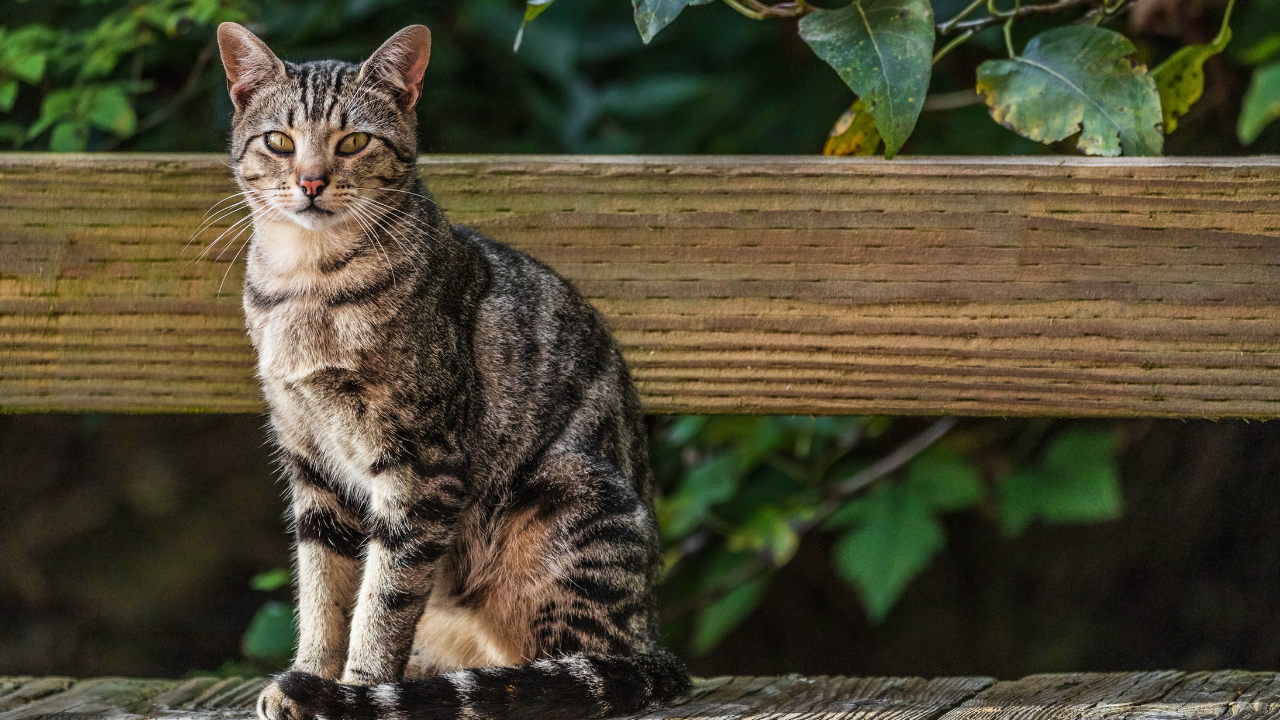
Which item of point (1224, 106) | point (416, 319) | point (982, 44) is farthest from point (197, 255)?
point (1224, 106)

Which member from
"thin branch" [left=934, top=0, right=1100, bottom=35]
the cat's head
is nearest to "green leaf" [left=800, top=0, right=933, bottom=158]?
"thin branch" [left=934, top=0, right=1100, bottom=35]

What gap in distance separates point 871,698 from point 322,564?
107cm

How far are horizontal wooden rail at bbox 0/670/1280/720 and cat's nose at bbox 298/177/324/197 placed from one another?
2.99 feet

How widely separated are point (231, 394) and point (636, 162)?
→ 0.92 metres

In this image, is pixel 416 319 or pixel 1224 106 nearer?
pixel 416 319

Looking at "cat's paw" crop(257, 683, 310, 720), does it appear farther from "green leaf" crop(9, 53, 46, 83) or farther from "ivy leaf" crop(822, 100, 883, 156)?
"green leaf" crop(9, 53, 46, 83)

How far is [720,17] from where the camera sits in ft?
13.3

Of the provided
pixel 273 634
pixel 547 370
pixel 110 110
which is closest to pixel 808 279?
pixel 547 370

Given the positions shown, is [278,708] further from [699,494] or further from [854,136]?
[699,494]

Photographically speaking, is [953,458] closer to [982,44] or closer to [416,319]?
[982,44]

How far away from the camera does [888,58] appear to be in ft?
6.89

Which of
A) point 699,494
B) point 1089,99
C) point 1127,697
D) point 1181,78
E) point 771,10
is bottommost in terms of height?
point 699,494

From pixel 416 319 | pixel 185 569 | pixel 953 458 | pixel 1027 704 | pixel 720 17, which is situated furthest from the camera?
pixel 185 569

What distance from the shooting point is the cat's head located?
A: 2137 mm
